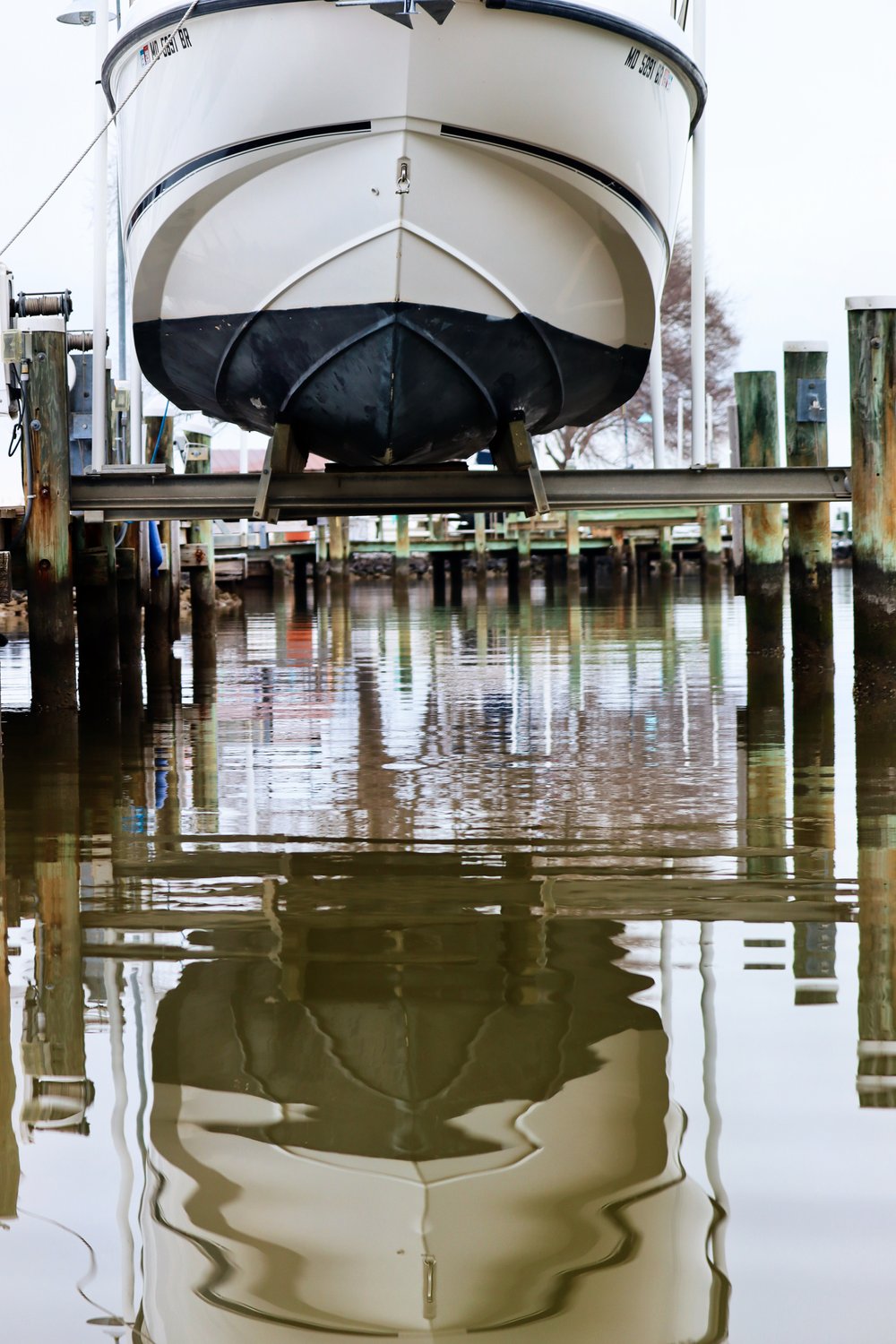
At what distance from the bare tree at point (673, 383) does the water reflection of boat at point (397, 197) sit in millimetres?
29015

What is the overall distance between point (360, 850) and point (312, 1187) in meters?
2.39

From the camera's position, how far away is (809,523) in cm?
1040

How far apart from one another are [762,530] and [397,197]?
21.2ft

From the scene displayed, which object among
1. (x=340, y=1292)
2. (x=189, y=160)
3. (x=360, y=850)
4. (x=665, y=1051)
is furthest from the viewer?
(x=189, y=160)

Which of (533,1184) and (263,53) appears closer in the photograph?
(533,1184)

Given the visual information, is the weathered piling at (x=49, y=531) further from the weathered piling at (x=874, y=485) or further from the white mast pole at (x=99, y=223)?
the weathered piling at (x=874, y=485)

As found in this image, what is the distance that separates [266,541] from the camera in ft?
112

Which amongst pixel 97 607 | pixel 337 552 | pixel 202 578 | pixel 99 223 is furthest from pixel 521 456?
pixel 337 552

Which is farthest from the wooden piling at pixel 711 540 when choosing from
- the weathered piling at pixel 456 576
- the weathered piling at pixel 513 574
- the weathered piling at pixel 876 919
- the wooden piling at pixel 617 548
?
the weathered piling at pixel 876 919

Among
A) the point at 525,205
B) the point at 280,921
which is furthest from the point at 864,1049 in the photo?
the point at 525,205

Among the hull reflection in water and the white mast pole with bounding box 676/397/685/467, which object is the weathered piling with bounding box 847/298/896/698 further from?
the white mast pole with bounding box 676/397/685/467

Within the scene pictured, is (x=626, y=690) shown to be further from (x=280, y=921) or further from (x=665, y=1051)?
(x=665, y=1051)

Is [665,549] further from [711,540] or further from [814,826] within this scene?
[814,826]

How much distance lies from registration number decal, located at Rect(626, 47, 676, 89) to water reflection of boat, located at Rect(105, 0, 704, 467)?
0.01 metres
